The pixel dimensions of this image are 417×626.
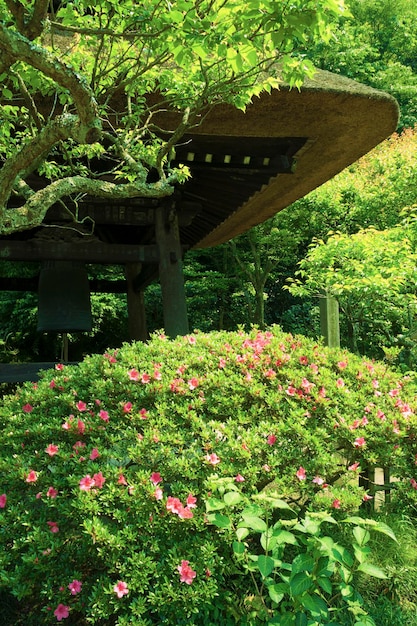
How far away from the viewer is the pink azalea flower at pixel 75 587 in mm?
1877

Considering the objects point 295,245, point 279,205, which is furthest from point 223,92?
point 295,245

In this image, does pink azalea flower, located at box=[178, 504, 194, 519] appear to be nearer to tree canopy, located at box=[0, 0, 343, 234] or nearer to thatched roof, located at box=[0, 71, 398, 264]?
tree canopy, located at box=[0, 0, 343, 234]

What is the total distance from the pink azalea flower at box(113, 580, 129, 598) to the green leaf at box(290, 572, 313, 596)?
56 cm

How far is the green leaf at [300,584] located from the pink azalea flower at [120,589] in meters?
0.56

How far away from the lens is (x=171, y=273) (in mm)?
5445

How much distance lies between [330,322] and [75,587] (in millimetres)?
3805

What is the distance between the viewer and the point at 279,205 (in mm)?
6941

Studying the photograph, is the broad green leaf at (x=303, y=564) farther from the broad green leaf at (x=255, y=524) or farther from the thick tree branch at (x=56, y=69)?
the thick tree branch at (x=56, y=69)

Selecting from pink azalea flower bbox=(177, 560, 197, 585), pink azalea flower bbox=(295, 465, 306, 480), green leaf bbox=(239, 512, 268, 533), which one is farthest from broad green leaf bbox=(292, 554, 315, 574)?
pink azalea flower bbox=(295, 465, 306, 480)

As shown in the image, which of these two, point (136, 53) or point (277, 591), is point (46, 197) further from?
point (277, 591)

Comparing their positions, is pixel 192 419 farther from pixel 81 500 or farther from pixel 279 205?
pixel 279 205

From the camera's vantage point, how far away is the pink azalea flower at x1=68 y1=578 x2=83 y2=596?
6.16ft

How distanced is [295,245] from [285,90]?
870 cm

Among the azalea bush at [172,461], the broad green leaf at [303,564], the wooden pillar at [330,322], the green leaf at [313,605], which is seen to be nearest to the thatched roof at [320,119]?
the wooden pillar at [330,322]
